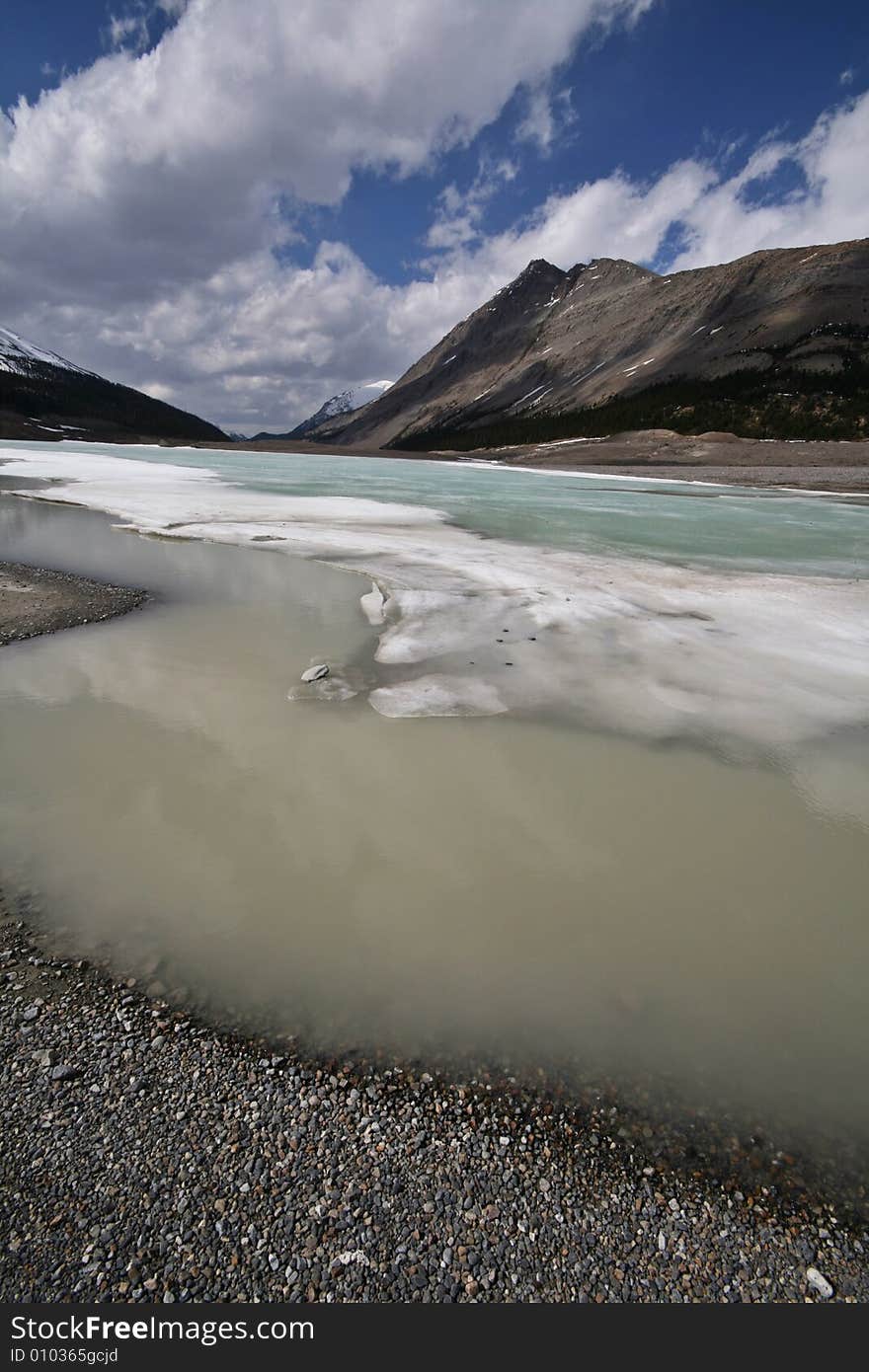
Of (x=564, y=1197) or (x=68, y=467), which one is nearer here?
(x=564, y=1197)

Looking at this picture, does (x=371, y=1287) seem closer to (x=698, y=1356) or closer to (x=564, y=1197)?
(x=564, y=1197)

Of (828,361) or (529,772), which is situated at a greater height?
(828,361)

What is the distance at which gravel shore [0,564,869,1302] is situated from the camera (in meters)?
2.73

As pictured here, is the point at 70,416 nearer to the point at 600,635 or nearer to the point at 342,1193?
the point at 600,635

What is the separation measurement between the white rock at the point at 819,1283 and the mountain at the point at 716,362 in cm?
8987

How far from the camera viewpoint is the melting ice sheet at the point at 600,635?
8461 mm

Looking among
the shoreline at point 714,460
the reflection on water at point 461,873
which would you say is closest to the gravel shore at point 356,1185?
the reflection on water at point 461,873

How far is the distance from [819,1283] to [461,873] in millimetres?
3227

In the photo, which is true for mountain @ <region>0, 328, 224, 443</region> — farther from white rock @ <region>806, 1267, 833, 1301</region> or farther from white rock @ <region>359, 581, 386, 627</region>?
white rock @ <region>806, 1267, 833, 1301</region>

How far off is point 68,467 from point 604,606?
4824cm

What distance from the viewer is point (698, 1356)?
2.65m

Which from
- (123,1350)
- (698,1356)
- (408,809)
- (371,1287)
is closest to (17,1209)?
(123,1350)

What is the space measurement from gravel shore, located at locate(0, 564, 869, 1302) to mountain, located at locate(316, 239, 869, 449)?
89791 millimetres

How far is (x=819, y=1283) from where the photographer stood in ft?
9.36
